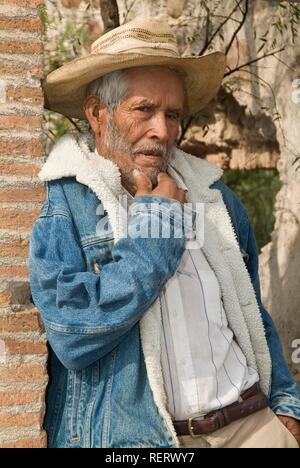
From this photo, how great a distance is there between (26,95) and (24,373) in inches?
40.6

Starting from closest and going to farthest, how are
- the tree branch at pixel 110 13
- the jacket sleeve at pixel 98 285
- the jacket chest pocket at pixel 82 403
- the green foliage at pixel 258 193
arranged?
the jacket sleeve at pixel 98 285 → the jacket chest pocket at pixel 82 403 → the tree branch at pixel 110 13 → the green foliage at pixel 258 193

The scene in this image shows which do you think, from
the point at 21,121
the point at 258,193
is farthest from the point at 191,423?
the point at 258,193

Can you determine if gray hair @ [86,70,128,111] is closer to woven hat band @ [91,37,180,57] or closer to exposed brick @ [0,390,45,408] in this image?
woven hat band @ [91,37,180,57]

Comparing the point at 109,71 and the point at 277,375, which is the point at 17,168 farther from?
the point at 277,375

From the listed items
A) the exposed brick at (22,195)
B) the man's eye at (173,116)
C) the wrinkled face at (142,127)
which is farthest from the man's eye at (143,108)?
the exposed brick at (22,195)

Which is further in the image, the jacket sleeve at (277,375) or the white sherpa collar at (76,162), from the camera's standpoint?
the jacket sleeve at (277,375)

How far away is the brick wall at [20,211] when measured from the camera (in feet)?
10.2

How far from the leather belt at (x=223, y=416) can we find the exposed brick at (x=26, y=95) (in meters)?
1.30

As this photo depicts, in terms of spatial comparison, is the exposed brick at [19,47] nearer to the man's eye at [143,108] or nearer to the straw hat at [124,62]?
the straw hat at [124,62]

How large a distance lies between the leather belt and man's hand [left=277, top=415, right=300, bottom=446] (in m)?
0.17

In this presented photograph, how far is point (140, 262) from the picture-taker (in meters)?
2.89

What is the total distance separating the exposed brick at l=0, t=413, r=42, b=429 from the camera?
3082mm
